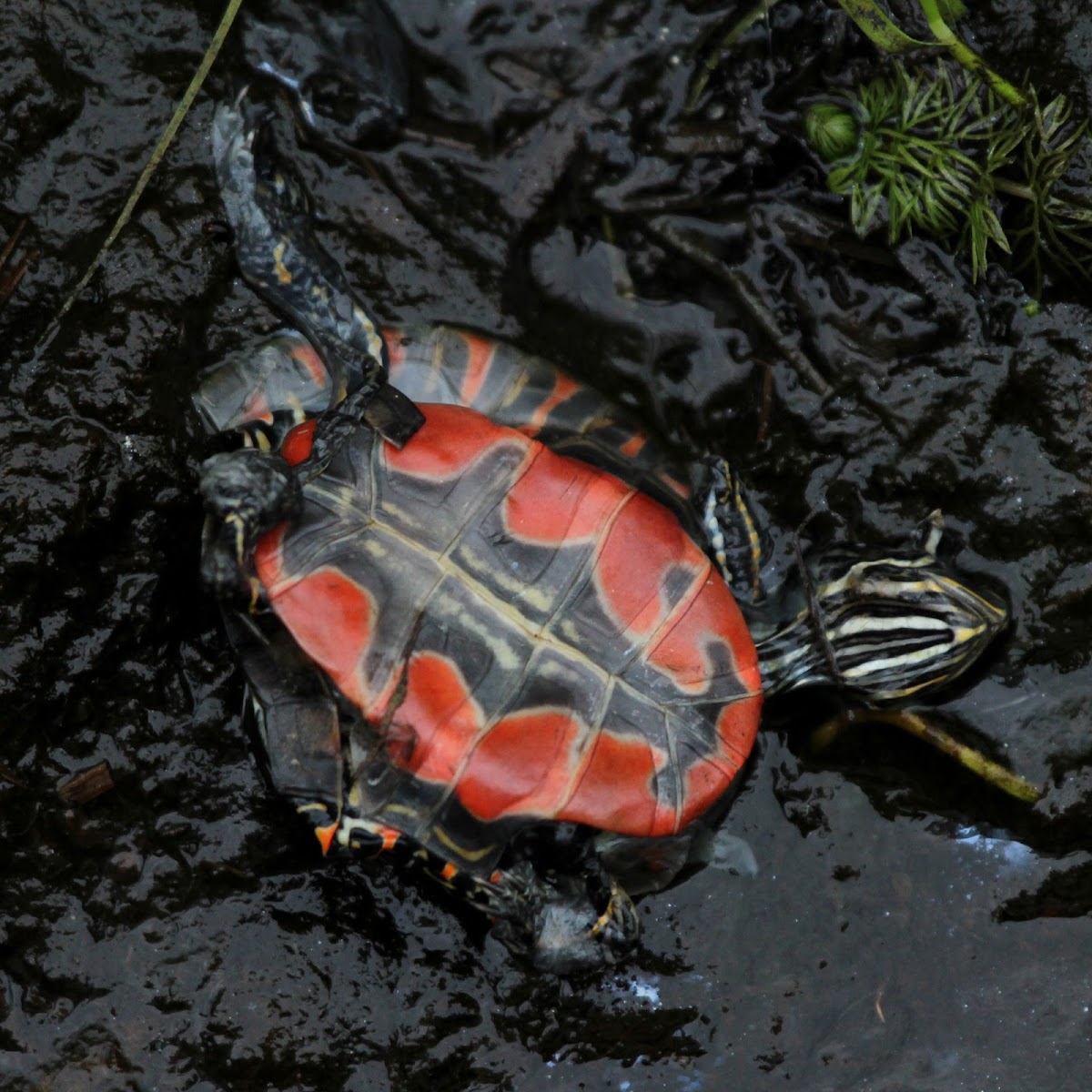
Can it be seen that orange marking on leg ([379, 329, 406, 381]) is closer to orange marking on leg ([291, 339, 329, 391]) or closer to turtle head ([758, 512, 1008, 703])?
orange marking on leg ([291, 339, 329, 391])

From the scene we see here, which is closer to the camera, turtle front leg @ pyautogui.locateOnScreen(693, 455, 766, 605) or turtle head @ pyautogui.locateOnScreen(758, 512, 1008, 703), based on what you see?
turtle head @ pyautogui.locateOnScreen(758, 512, 1008, 703)

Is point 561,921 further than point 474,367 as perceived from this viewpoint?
No

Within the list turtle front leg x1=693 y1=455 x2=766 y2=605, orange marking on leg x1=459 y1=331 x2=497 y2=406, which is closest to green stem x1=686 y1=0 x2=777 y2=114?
orange marking on leg x1=459 y1=331 x2=497 y2=406

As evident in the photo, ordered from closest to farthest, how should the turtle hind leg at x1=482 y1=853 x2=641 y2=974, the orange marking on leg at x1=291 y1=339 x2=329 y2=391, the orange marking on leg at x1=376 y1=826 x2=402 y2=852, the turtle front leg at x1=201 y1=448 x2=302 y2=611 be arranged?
1. the turtle front leg at x1=201 y1=448 x2=302 y2=611
2. the orange marking on leg at x1=376 y1=826 x2=402 y2=852
3. the turtle hind leg at x1=482 y1=853 x2=641 y2=974
4. the orange marking on leg at x1=291 y1=339 x2=329 y2=391

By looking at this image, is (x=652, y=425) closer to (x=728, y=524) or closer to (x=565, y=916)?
(x=728, y=524)

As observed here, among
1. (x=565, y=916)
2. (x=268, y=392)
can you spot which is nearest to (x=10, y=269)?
(x=268, y=392)

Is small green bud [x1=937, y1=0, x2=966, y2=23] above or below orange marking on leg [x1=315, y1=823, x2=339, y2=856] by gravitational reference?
above

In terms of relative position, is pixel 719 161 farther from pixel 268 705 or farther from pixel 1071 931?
pixel 1071 931
